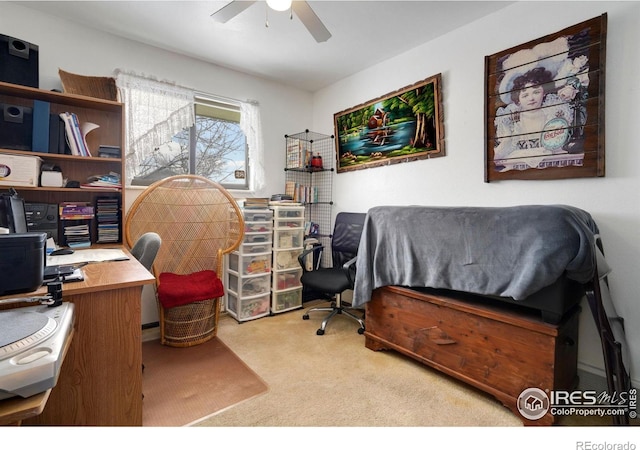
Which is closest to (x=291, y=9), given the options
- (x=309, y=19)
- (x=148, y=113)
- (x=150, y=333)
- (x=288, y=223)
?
(x=309, y=19)

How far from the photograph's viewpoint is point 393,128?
8.91 feet

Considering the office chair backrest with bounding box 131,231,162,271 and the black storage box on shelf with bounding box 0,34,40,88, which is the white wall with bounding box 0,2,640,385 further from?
the office chair backrest with bounding box 131,231,162,271

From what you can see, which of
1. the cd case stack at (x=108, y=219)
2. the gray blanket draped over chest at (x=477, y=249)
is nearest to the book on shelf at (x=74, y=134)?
the cd case stack at (x=108, y=219)

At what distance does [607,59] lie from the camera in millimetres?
1657

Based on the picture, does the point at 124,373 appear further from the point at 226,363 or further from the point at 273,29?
the point at 273,29

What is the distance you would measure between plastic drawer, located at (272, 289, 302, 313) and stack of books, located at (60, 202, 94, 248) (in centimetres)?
157

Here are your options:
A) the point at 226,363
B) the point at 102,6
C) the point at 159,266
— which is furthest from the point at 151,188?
the point at 226,363

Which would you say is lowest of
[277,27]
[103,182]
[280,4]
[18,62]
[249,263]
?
[249,263]

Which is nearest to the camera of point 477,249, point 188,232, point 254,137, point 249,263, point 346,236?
point 477,249

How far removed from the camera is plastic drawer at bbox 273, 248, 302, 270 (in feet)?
9.41

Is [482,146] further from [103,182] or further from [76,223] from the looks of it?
[76,223]

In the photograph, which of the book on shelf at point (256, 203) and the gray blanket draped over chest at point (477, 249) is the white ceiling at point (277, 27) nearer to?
the book on shelf at point (256, 203)

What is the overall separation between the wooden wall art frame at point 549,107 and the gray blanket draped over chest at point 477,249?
454 mm

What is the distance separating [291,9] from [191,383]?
7.44 feet
